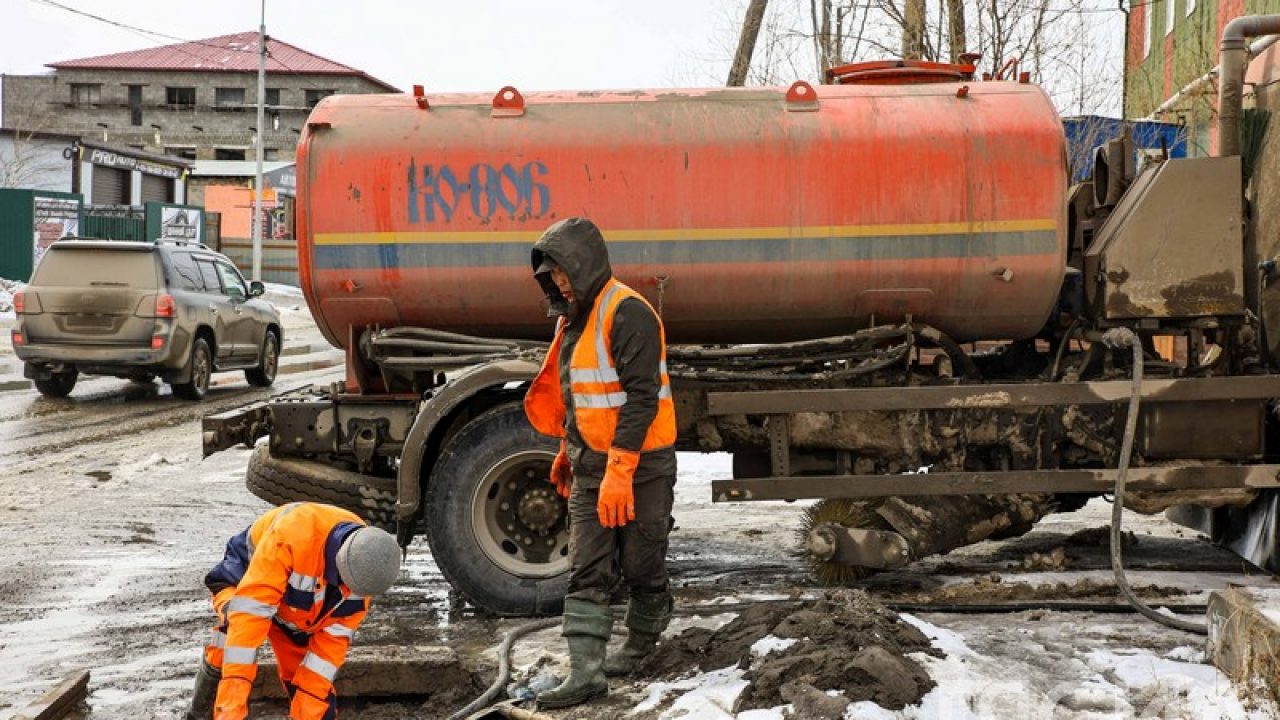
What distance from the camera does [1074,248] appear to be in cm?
727

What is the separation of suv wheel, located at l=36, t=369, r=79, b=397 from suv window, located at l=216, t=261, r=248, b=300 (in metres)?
2.18

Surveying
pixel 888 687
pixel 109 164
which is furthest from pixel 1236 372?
pixel 109 164

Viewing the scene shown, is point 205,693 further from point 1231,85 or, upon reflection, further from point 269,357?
point 269,357

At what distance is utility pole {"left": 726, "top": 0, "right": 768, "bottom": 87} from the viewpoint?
1744cm

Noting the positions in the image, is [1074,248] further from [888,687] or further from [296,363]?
[296,363]

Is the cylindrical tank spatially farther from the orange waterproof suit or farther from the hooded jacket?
the orange waterproof suit

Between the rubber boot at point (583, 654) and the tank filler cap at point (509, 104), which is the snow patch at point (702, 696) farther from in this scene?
the tank filler cap at point (509, 104)

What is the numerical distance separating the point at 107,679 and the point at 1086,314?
5152 millimetres

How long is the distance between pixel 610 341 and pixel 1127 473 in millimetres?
2968

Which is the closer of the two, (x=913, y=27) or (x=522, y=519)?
(x=522, y=519)

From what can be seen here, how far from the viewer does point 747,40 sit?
57.6 feet

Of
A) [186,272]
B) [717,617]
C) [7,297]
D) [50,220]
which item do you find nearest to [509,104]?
[717,617]

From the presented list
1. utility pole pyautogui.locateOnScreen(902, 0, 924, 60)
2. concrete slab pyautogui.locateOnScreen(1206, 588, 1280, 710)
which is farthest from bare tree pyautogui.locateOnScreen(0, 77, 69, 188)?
concrete slab pyautogui.locateOnScreen(1206, 588, 1280, 710)

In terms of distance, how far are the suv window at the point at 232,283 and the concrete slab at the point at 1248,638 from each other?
46.2 feet
